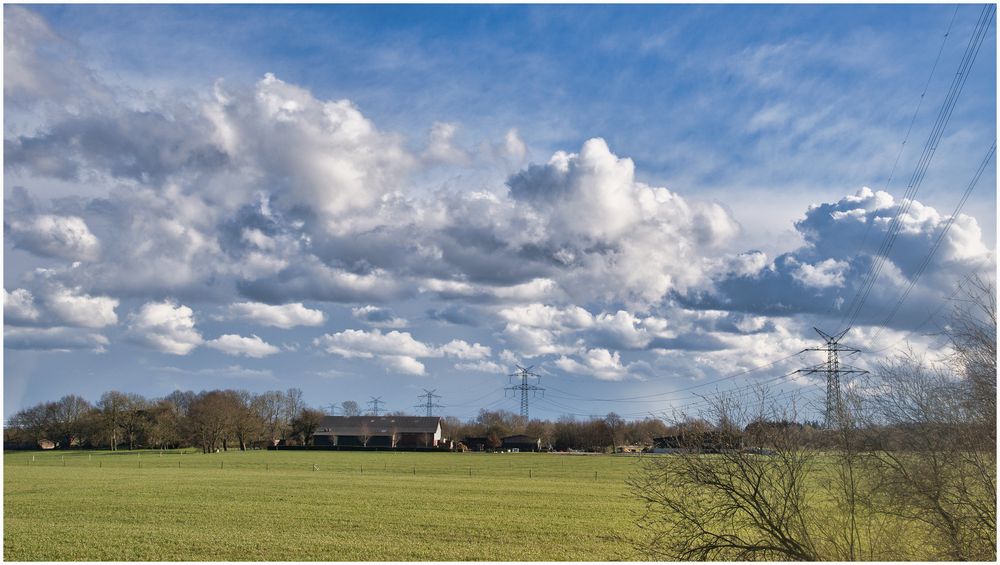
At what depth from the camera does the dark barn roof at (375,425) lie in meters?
170

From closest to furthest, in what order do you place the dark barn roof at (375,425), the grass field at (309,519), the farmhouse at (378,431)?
the grass field at (309,519), the farmhouse at (378,431), the dark barn roof at (375,425)

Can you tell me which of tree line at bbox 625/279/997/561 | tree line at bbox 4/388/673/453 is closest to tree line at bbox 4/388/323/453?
tree line at bbox 4/388/673/453

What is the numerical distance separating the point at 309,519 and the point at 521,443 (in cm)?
13262

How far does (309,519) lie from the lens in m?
35.1

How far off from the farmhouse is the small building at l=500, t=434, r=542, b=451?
15242mm

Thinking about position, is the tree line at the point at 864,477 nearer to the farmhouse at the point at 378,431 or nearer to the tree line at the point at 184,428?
the tree line at the point at 184,428

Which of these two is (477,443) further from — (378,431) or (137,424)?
(137,424)

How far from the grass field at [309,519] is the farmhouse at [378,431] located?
107558 millimetres

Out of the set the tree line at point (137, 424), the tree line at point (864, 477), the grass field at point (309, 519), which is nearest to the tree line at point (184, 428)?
the tree line at point (137, 424)

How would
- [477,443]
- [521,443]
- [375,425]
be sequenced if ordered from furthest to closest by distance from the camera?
1. [375,425]
2. [477,443]
3. [521,443]

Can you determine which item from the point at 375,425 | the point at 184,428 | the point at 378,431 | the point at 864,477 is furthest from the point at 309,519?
the point at 375,425

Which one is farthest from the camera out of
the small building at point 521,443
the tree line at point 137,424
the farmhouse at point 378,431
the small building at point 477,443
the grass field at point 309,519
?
the farmhouse at point 378,431

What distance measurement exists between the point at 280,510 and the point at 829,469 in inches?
1152

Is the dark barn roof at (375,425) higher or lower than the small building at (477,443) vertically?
higher
